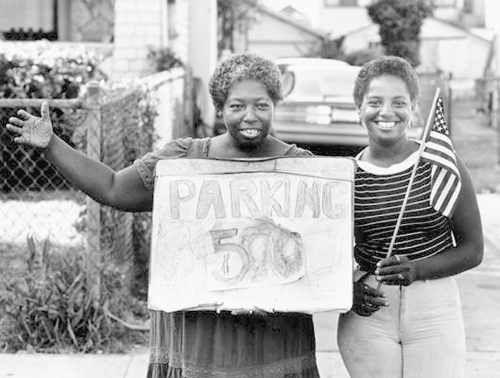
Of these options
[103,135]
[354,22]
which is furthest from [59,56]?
[354,22]

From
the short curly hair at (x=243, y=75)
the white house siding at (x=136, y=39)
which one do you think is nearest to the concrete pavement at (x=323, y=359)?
the short curly hair at (x=243, y=75)

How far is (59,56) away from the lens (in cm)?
964

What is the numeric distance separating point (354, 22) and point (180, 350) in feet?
120

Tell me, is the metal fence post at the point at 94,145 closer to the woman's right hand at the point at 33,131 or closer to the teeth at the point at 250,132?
the woman's right hand at the point at 33,131

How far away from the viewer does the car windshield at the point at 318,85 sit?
12.6 m

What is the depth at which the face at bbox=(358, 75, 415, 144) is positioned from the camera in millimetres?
3156

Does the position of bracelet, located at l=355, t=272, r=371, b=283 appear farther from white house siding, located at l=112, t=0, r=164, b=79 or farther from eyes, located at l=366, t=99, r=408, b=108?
white house siding, located at l=112, t=0, r=164, b=79

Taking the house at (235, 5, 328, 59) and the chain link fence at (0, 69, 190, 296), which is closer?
the chain link fence at (0, 69, 190, 296)

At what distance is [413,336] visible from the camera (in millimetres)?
3107

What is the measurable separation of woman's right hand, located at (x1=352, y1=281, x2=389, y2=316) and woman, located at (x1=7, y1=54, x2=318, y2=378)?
167mm

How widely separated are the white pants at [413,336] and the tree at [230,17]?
2101cm

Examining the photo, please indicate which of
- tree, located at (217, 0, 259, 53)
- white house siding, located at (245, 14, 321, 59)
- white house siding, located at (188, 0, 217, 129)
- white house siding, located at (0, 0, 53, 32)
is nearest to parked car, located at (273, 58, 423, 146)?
white house siding, located at (0, 0, 53, 32)

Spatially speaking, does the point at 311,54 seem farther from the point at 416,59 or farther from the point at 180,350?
the point at 180,350

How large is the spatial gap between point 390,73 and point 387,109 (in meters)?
0.13
